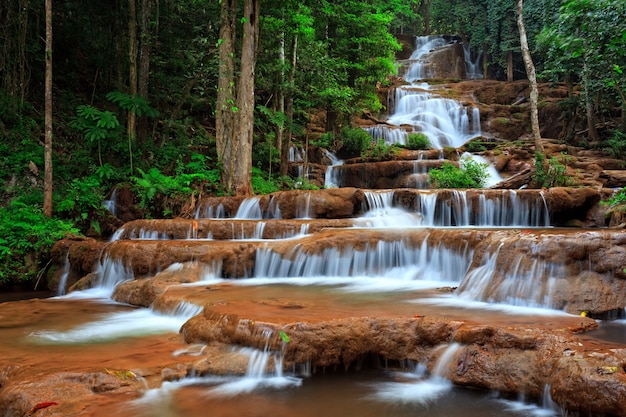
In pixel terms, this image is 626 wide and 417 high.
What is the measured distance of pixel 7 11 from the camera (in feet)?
45.0

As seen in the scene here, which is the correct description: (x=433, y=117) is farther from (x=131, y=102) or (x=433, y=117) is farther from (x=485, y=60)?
(x=131, y=102)

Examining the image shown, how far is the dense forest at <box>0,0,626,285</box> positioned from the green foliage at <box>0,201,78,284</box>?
3 cm

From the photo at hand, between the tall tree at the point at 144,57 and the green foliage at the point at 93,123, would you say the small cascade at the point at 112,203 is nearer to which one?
the green foliage at the point at 93,123

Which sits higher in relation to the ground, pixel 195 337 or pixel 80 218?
pixel 80 218

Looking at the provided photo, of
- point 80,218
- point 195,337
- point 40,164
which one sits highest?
point 40,164

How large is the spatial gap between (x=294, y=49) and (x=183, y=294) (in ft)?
→ 36.6

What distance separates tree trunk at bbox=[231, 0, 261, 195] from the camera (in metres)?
12.5

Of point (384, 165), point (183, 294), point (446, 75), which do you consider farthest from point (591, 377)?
point (446, 75)

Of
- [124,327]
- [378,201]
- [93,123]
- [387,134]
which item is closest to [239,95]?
[93,123]

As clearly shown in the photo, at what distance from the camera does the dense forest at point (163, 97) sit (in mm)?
11914

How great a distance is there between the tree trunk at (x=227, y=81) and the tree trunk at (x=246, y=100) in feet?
1.03

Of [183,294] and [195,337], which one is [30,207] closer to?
[183,294]

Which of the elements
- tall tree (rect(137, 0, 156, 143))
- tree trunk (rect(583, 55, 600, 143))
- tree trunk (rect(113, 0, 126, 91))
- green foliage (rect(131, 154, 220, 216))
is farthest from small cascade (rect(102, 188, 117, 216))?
tree trunk (rect(583, 55, 600, 143))

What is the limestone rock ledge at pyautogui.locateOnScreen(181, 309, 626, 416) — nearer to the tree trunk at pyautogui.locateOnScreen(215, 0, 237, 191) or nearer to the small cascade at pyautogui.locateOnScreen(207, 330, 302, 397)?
the small cascade at pyautogui.locateOnScreen(207, 330, 302, 397)
